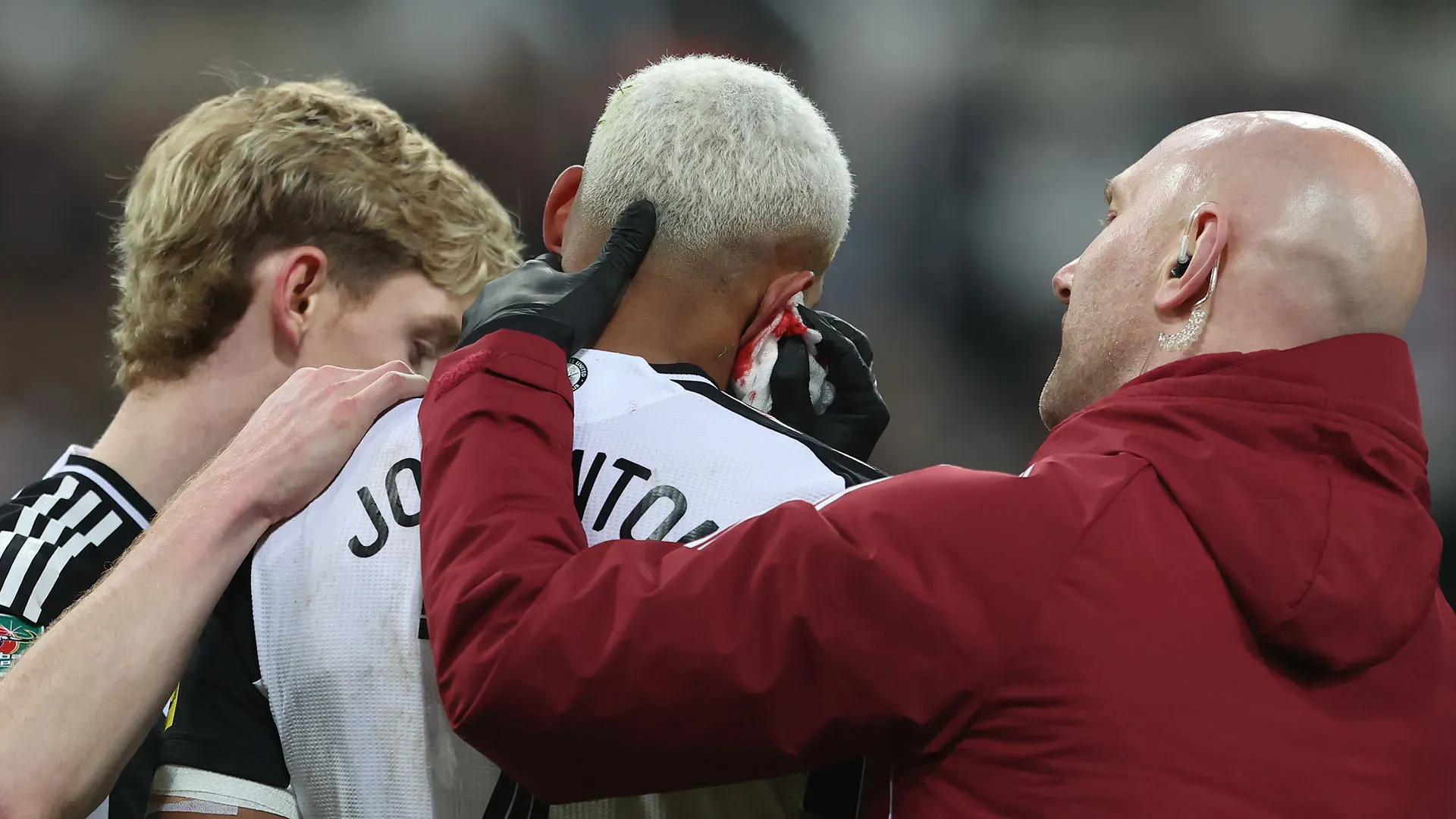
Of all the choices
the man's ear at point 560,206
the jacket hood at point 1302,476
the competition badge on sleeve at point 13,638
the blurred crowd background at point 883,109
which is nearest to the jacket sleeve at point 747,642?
the jacket hood at point 1302,476

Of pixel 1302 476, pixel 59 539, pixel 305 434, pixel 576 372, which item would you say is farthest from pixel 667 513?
pixel 59 539

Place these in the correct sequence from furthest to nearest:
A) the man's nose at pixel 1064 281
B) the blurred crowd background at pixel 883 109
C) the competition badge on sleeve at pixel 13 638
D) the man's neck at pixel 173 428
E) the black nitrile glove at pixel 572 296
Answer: the blurred crowd background at pixel 883 109, the man's neck at pixel 173 428, the competition badge on sleeve at pixel 13 638, the man's nose at pixel 1064 281, the black nitrile glove at pixel 572 296

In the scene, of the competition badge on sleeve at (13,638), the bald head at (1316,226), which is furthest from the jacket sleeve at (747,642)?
the competition badge on sleeve at (13,638)

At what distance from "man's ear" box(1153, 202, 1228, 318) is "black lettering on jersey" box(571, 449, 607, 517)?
2.16 ft

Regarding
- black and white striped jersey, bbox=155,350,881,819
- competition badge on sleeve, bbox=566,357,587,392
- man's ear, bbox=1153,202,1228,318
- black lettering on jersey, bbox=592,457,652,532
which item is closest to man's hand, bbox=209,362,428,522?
black and white striped jersey, bbox=155,350,881,819

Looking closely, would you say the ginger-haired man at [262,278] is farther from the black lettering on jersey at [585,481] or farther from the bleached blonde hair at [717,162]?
the black lettering on jersey at [585,481]

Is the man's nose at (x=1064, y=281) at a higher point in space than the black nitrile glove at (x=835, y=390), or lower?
higher

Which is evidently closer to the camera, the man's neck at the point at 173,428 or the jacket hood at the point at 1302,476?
the jacket hood at the point at 1302,476

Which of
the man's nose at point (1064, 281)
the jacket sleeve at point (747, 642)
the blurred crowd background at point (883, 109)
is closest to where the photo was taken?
the jacket sleeve at point (747, 642)

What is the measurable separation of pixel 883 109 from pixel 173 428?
9.17 ft

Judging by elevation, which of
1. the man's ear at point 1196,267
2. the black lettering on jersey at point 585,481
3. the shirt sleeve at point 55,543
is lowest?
the shirt sleeve at point 55,543

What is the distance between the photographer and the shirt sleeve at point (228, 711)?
4.23ft

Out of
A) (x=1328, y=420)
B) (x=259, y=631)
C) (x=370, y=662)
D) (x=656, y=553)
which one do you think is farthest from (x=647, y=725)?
(x=1328, y=420)

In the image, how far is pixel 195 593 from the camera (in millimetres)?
1324
